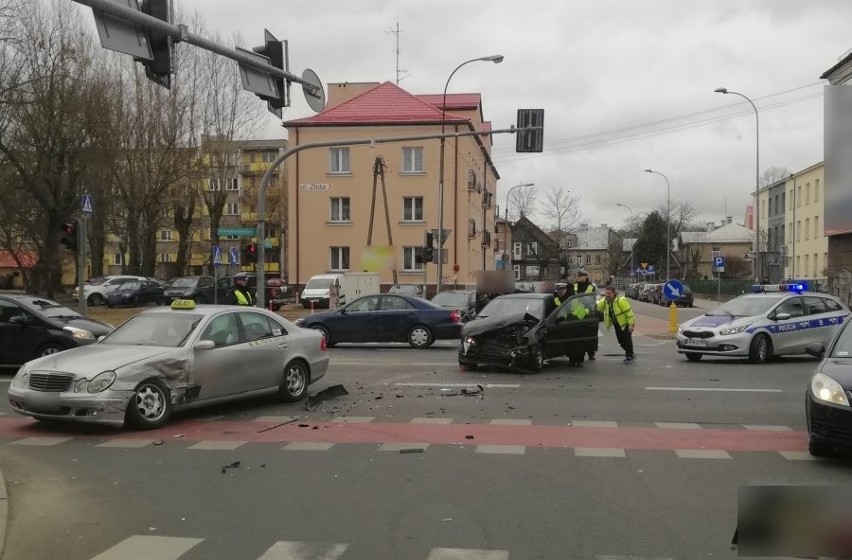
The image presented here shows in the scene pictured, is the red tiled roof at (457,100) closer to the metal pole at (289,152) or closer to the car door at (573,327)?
the metal pole at (289,152)

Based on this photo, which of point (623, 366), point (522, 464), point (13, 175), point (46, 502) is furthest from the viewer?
point (13, 175)

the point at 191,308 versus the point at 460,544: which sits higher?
the point at 191,308

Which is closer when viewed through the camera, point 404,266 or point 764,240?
point 404,266

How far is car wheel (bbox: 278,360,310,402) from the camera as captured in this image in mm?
10734

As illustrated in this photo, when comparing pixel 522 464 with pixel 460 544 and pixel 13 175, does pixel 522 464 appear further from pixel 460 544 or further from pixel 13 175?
pixel 13 175

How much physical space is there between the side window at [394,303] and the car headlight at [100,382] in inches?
450

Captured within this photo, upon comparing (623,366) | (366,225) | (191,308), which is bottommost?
(623,366)

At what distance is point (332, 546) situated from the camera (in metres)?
4.93

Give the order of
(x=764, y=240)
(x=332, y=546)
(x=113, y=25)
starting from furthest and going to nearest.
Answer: (x=764, y=240) → (x=113, y=25) → (x=332, y=546)

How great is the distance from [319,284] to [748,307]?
24.9m

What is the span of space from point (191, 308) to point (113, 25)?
368 centimetres

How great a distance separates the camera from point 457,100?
170 feet

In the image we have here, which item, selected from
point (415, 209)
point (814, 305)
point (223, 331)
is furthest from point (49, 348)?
point (415, 209)

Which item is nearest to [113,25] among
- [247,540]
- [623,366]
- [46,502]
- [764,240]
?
[46,502]
